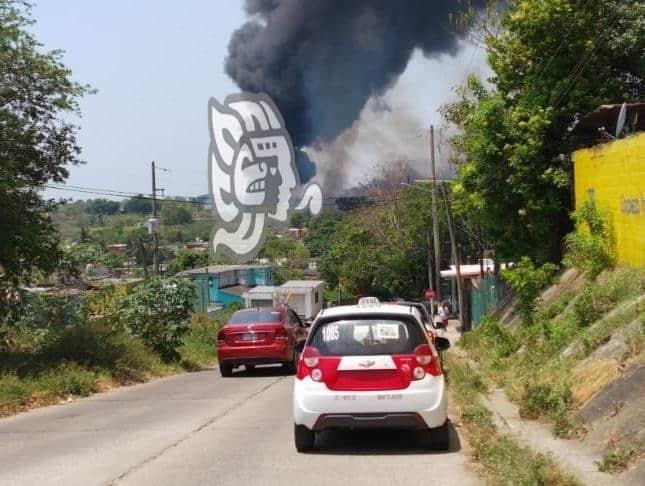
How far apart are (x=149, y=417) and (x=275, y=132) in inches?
1546

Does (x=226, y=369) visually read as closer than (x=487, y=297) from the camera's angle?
Yes

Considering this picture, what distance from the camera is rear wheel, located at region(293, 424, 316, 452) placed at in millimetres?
9477

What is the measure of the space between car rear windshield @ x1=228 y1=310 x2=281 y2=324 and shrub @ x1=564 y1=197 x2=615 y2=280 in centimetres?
703

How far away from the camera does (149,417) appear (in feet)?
43.4

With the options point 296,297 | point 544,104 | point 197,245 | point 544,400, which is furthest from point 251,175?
point 197,245

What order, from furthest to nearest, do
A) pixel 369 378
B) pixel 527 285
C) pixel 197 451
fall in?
pixel 527 285
pixel 197 451
pixel 369 378

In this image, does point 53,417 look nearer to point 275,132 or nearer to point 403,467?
point 403,467

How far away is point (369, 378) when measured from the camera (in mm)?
9328

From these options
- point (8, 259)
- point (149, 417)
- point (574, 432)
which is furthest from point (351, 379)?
point (8, 259)

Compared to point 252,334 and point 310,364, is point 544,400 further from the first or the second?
point 252,334

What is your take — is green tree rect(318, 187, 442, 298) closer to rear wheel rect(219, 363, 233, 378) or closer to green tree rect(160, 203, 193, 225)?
rear wheel rect(219, 363, 233, 378)

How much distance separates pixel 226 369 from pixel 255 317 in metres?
1.43

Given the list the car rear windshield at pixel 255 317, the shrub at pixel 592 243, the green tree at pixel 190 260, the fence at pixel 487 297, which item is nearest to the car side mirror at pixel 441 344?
the shrub at pixel 592 243

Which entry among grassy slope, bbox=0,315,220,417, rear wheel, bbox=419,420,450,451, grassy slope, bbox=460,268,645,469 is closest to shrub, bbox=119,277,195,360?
grassy slope, bbox=0,315,220,417
